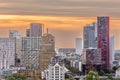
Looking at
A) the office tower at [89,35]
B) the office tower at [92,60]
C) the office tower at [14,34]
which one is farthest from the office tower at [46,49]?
the office tower at [89,35]

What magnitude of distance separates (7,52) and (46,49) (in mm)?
8350

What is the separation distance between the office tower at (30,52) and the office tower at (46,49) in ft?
1.88

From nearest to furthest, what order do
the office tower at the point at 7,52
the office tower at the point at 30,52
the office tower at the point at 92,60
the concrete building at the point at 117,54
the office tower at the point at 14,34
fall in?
the office tower at the point at 92,60, the office tower at the point at 30,52, the office tower at the point at 7,52, the office tower at the point at 14,34, the concrete building at the point at 117,54

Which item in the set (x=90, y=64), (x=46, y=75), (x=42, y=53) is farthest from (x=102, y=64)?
(x=46, y=75)

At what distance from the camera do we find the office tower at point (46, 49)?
39.8 meters

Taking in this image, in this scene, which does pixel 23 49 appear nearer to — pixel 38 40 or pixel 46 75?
pixel 38 40

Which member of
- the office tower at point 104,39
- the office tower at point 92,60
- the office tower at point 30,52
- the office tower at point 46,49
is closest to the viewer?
the office tower at point 46,49

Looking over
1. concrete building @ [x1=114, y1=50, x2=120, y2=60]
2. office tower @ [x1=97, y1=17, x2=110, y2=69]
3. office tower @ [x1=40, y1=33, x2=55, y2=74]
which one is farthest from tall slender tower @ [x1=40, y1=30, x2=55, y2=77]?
concrete building @ [x1=114, y1=50, x2=120, y2=60]

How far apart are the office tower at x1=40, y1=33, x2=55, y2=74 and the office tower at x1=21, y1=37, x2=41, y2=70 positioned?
57 centimetres

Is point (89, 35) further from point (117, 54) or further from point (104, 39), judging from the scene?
point (104, 39)

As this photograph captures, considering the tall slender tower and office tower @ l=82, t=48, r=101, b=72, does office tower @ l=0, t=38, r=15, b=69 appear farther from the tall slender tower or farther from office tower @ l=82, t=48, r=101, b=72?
office tower @ l=82, t=48, r=101, b=72

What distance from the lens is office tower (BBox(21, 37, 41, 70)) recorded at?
42.3 m

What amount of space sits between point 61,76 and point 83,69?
10.1 m

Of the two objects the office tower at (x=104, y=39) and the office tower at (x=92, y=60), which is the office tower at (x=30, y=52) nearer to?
the office tower at (x=92, y=60)
